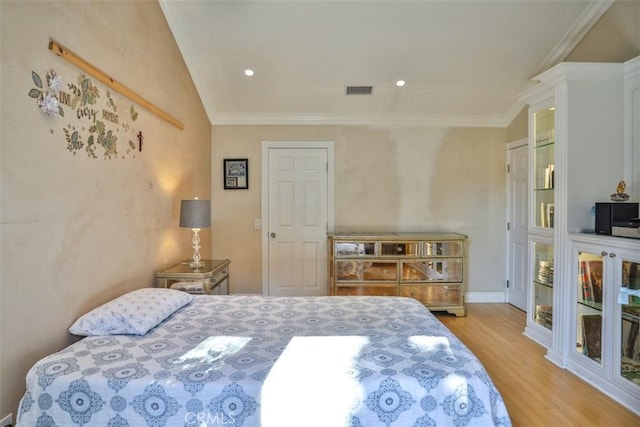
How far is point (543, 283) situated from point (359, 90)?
2.74 metres

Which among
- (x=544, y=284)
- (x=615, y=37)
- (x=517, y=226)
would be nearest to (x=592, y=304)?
(x=544, y=284)

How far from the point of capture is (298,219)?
14.3ft

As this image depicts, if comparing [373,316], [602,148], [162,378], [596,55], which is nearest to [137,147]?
[162,378]

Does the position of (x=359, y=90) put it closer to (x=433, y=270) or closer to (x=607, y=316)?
(x=433, y=270)

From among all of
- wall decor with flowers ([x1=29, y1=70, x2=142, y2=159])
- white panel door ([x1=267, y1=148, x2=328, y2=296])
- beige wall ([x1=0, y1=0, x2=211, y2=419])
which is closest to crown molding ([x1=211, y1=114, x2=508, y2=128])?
white panel door ([x1=267, y1=148, x2=328, y2=296])

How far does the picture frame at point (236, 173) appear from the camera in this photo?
4309mm

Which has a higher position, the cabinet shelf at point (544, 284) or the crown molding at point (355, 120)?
the crown molding at point (355, 120)

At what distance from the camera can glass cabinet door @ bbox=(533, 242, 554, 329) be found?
3.10 m

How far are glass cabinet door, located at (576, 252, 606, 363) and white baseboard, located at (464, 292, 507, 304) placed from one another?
1787mm

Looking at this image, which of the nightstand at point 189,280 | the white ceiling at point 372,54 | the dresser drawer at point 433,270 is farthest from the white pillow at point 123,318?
the dresser drawer at point 433,270

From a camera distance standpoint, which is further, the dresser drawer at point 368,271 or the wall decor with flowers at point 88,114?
the dresser drawer at point 368,271

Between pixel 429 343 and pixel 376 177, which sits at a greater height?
pixel 376 177

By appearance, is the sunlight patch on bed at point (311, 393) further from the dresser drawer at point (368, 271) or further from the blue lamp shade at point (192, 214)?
the dresser drawer at point (368, 271)

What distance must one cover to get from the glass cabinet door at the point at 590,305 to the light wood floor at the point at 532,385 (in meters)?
0.26
